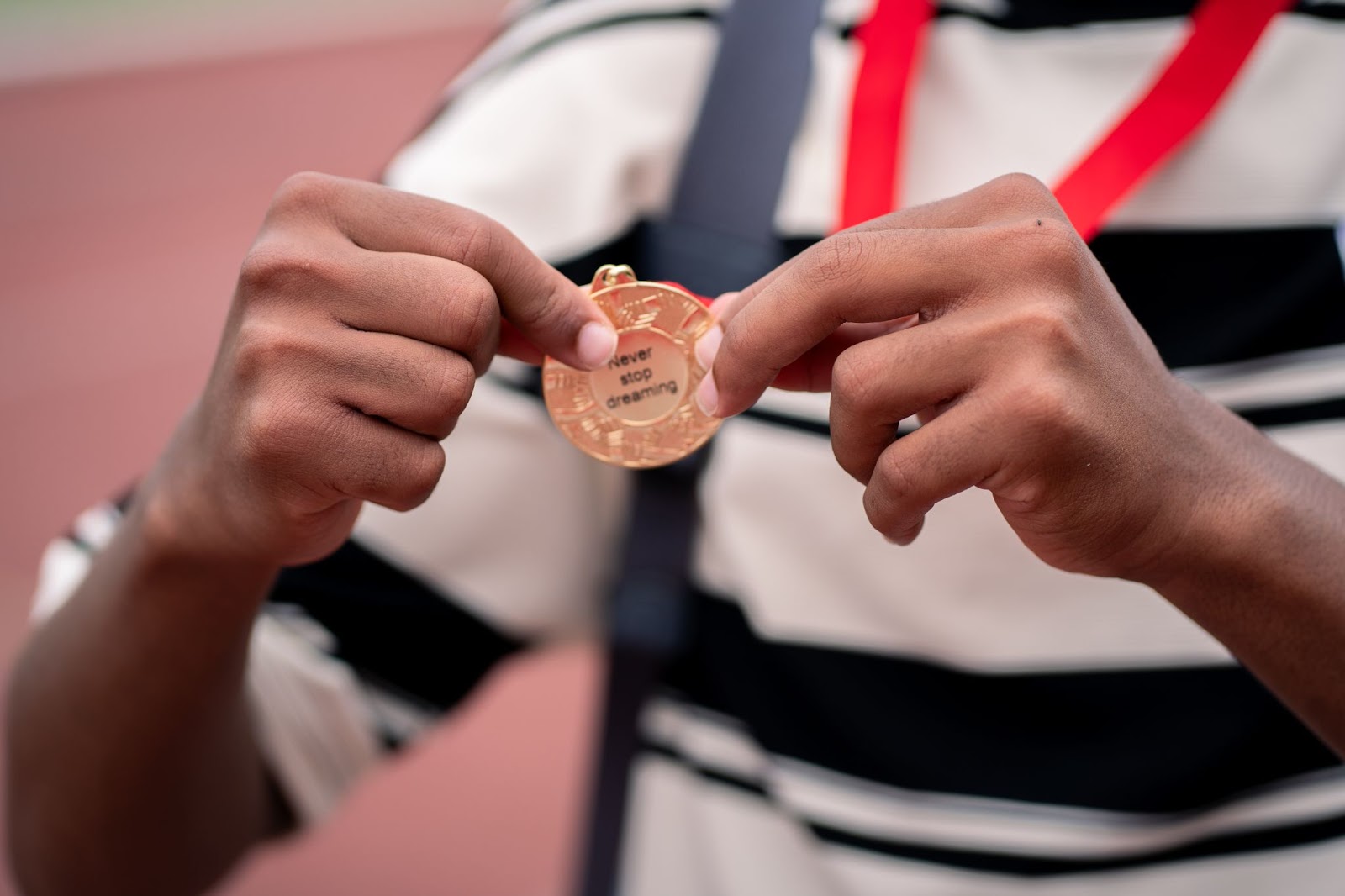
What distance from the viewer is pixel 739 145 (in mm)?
1236

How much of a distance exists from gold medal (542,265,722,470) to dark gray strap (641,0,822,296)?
0.24m

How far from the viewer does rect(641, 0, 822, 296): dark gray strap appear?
48.1 inches

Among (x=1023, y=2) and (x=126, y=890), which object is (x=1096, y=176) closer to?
(x=1023, y=2)

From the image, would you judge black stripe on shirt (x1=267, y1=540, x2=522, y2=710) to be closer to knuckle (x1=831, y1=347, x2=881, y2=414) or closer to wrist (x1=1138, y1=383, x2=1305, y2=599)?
knuckle (x1=831, y1=347, x2=881, y2=414)

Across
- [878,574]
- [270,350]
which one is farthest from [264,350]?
[878,574]

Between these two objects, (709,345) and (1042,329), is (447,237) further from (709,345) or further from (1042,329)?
(1042,329)

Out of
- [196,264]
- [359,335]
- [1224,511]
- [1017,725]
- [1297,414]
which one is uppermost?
[359,335]

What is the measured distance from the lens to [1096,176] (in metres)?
1.13

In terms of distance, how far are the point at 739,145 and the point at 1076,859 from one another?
0.84 m

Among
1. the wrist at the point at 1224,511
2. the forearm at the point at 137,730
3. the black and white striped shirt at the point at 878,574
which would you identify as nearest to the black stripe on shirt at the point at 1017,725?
the black and white striped shirt at the point at 878,574

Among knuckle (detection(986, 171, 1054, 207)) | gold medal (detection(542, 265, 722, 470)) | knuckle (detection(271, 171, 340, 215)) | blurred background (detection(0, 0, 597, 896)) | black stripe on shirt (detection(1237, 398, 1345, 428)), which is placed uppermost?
knuckle (detection(271, 171, 340, 215))

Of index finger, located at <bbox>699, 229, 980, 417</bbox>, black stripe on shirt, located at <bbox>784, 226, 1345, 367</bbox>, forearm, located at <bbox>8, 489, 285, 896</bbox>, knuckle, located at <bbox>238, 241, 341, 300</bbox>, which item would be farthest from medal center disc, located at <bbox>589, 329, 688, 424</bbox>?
black stripe on shirt, located at <bbox>784, 226, 1345, 367</bbox>

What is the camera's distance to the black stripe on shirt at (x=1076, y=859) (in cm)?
115

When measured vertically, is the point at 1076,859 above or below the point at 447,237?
below
